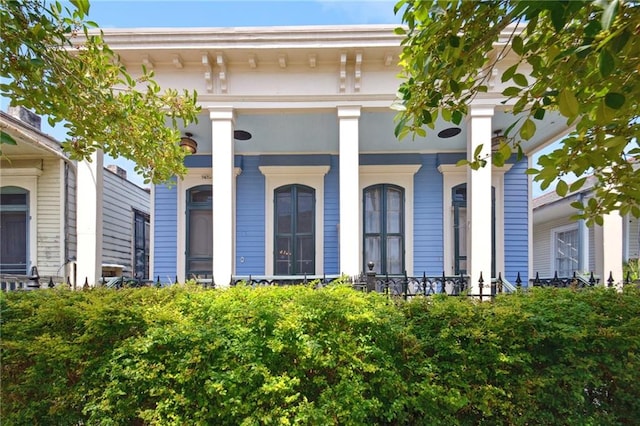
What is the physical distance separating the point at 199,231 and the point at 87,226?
275 centimetres

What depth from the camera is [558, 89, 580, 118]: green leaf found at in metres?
1.57

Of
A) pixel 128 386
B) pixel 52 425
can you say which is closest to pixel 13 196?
pixel 52 425

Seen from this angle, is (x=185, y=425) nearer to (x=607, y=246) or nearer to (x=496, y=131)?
(x=607, y=246)

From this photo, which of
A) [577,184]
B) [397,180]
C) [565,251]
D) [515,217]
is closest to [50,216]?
[397,180]

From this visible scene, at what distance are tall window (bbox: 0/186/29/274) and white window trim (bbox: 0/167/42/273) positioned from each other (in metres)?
0.12

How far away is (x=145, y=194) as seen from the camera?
37.1 ft

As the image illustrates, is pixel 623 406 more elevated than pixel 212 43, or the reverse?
pixel 212 43

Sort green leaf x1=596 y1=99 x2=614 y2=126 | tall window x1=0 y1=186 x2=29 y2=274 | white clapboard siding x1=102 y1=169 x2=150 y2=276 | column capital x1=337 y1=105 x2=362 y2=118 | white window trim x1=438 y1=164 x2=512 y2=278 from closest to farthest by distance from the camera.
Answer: green leaf x1=596 y1=99 x2=614 y2=126
column capital x1=337 y1=105 x2=362 y2=118
white window trim x1=438 y1=164 x2=512 y2=278
tall window x1=0 y1=186 x2=29 y2=274
white clapboard siding x1=102 y1=169 x2=150 y2=276

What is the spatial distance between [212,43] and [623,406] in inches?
235

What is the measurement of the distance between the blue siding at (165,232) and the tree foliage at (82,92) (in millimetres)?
3854

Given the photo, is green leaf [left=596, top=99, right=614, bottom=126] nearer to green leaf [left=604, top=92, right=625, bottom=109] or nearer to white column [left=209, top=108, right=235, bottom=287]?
green leaf [left=604, top=92, right=625, bottom=109]

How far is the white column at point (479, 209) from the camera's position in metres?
4.80

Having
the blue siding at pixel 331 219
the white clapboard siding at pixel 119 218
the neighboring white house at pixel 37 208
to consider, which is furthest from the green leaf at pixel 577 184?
the white clapboard siding at pixel 119 218

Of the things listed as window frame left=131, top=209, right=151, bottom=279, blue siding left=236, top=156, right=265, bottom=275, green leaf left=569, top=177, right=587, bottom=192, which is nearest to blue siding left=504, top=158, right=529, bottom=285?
blue siding left=236, top=156, right=265, bottom=275
